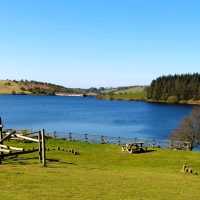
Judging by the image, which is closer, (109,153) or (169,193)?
(169,193)

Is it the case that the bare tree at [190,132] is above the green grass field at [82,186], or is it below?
below

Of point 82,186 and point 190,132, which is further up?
point 82,186

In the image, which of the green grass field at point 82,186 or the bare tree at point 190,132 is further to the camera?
the bare tree at point 190,132

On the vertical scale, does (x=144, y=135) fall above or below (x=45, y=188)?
below

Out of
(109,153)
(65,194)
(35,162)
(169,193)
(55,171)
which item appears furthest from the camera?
(109,153)

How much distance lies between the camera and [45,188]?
20.5 meters

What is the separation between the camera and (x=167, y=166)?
129 ft

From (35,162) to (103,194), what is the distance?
13.9 meters

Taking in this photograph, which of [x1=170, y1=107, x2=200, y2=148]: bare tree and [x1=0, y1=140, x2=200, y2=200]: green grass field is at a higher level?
[x1=0, y1=140, x2=200, y2=200]: green grass field

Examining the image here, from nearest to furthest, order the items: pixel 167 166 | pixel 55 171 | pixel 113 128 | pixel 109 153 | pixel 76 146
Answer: pixel 55 171 → pixel 167 166 → pixel 109 153 → pixel 76 146 → pixel 113 128

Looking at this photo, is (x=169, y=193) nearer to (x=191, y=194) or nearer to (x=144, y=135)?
(x=191, y=194)

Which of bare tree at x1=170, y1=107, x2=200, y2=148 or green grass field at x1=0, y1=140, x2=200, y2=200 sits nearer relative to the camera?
green grass field at x1=0, y1=140, x2=200, y2=200

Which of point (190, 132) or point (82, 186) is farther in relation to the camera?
point (190, 132)

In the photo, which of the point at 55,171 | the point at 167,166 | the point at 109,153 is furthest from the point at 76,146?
the point at 55,171
